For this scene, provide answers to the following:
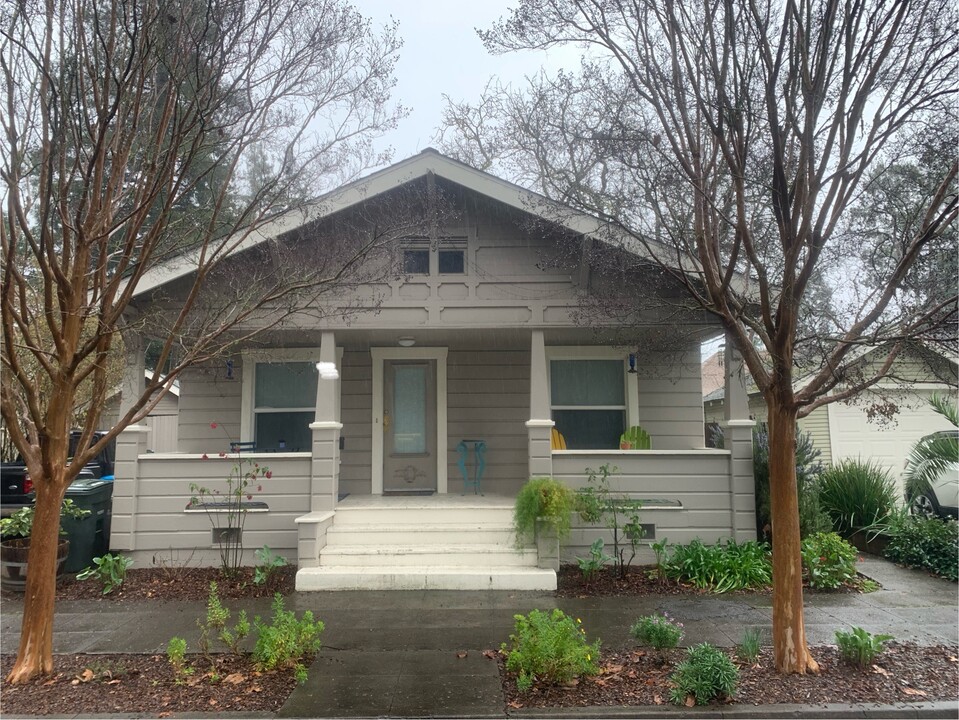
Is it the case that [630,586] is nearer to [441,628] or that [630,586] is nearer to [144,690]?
[441,628]

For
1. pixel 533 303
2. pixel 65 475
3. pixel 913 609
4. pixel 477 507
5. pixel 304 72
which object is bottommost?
pixel 913 609

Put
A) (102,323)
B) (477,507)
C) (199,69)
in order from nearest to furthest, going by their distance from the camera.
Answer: (102,323)
(199,69)
(477,507)

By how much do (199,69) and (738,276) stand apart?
550cm

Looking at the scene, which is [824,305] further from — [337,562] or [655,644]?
[337,562]

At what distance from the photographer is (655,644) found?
15.5 ft

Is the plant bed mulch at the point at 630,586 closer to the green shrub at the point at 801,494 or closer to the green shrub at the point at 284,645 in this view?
the green shrub at the point at 801,494

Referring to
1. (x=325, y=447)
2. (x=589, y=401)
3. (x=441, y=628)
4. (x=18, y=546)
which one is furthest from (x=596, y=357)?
(x=18, y=546)

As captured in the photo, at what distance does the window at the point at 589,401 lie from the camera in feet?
32.0

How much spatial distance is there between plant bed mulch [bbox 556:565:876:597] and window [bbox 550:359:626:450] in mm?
2483

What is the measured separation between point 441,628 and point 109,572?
3960mm

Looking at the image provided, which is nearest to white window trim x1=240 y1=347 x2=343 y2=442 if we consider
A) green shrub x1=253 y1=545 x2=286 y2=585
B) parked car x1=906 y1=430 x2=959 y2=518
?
green shrub x1=253 y1=545 x2=286 y2=585

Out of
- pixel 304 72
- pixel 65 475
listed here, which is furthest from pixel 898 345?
pixel 65 475

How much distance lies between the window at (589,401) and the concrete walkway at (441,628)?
3.16 m

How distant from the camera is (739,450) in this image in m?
8.20
